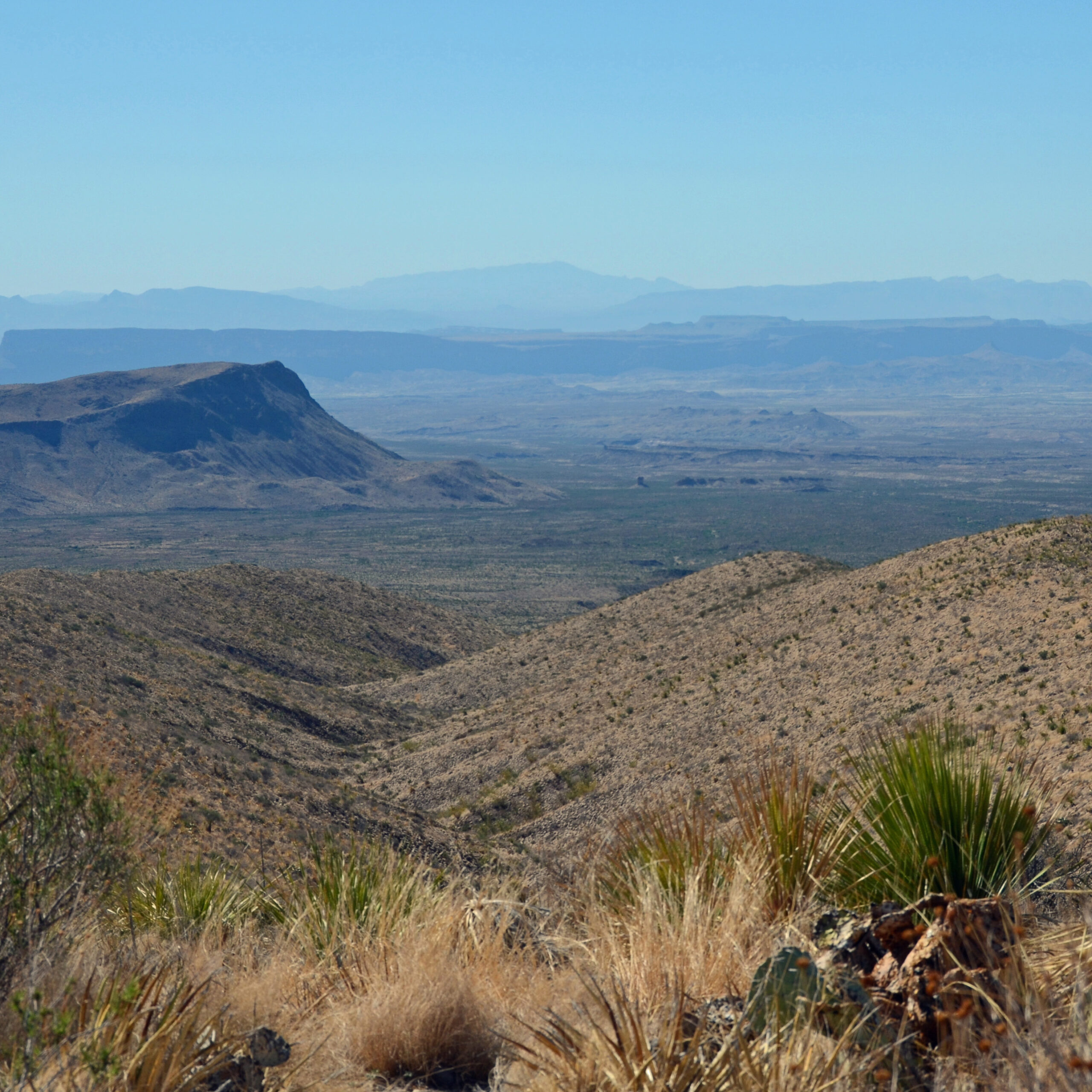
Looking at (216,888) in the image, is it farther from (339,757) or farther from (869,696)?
(339,757)

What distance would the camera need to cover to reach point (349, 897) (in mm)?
6781

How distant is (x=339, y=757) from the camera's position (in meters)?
28.4

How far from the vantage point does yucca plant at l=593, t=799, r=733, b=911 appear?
5863 millimetres

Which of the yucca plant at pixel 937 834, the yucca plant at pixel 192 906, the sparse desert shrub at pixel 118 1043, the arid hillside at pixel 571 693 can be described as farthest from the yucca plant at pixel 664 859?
the arid hillside at pixel 571 693

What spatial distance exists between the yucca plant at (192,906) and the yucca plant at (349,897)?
1.15ft

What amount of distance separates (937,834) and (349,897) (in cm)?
357

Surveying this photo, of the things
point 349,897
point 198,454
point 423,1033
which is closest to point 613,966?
point 423,1033

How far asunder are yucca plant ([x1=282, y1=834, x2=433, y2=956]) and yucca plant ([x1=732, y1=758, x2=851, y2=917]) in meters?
2.09

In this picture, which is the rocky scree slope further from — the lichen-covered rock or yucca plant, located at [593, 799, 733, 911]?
the lichen-covered rock

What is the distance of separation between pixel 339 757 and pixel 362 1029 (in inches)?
957

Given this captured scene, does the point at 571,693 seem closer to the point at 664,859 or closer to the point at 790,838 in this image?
the point at 664,859

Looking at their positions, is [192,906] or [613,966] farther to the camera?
[192,906]

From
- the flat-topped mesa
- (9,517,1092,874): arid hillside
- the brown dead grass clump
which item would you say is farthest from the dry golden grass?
the flat-topped mesa

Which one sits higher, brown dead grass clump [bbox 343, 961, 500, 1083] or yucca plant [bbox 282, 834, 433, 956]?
brown dead grass clump [bbox 343, 961, 500, 1083]
